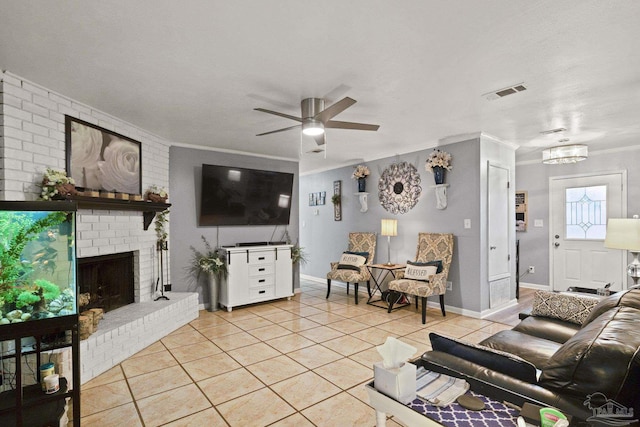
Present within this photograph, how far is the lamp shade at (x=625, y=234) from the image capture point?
2992 millimetres

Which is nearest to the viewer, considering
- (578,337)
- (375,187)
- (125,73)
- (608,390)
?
(608,390)

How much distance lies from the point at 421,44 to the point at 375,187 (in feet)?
12.4

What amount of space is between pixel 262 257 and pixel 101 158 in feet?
8.18

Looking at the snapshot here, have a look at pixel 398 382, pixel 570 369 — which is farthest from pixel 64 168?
pixel 570 369

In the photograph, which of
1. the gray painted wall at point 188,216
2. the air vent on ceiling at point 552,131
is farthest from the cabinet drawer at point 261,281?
the air vent on ceiling at point 552,131

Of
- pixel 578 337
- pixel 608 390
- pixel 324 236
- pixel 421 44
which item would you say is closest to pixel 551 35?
pixel 421 44

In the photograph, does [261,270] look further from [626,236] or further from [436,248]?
[626,236]

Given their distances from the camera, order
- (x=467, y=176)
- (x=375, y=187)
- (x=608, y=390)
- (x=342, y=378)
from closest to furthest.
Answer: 1. (x=608, y=390)
2. (x=342, y=378)
3. (x=467, y=176)
4. (x=375, y=187)

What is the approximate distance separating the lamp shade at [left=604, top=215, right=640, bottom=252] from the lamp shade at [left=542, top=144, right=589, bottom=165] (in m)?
1.96

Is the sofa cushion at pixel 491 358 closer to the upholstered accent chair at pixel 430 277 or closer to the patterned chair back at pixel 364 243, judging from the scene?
the upholstered accent chair at pixel 430 277

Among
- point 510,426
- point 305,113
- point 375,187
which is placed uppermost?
point 305,113

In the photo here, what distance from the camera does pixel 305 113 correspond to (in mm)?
2955

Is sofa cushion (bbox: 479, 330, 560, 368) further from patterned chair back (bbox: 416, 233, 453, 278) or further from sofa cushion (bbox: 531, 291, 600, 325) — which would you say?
patterned chair back (bbox: 416, 233, 453, 278)

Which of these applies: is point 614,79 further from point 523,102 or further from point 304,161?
point 304,161
